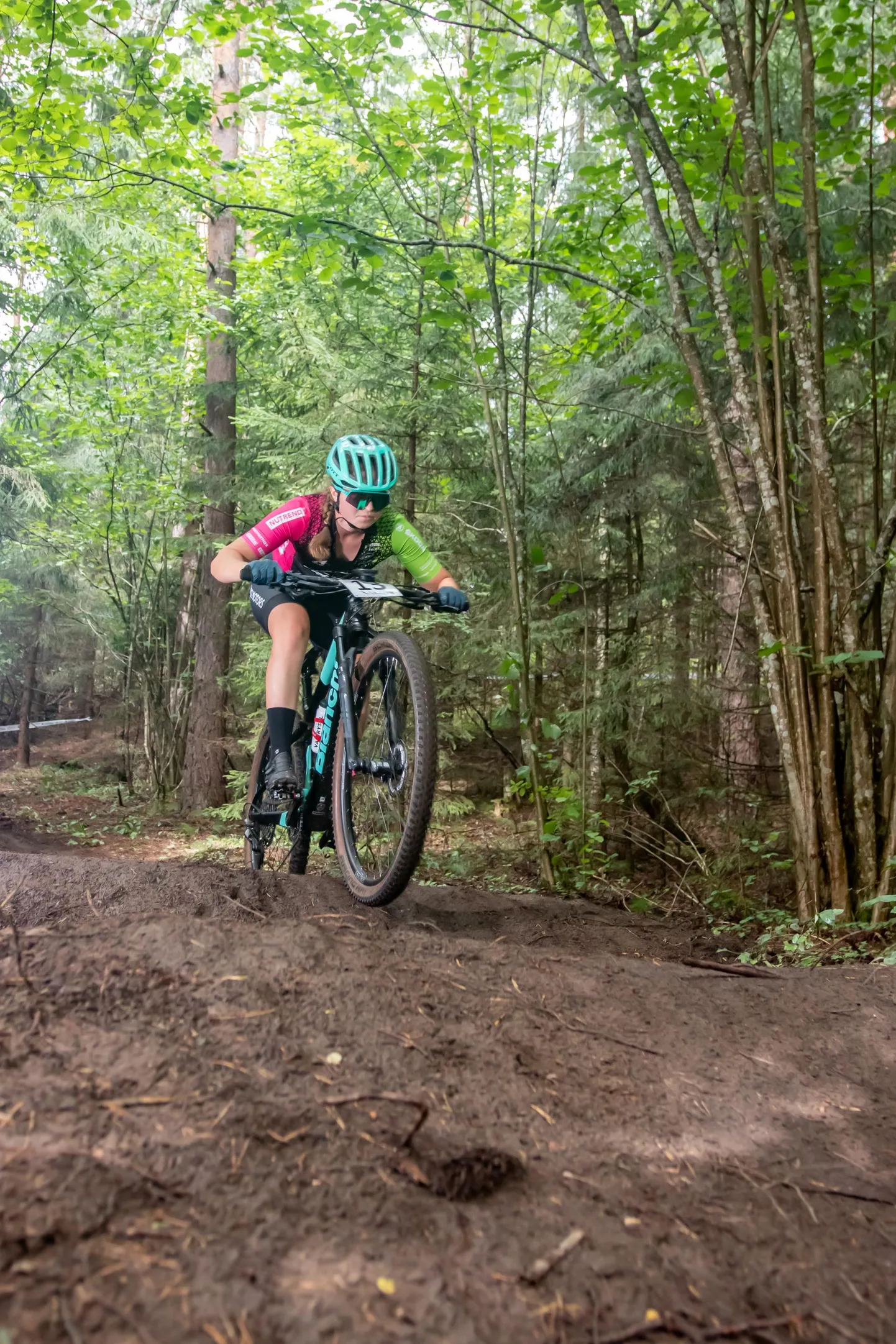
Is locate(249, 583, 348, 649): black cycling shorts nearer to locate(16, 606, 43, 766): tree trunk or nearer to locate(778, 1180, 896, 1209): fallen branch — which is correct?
locate(778, 1180, 896, 1209): fallen branch

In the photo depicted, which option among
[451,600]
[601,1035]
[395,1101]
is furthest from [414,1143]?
[451,600]

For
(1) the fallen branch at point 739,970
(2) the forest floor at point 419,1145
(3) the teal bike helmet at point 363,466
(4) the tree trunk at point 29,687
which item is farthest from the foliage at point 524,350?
(4) the tree trunk at point 29,687

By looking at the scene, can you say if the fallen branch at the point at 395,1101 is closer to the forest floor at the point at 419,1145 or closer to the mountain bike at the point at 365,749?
the forest floor at the point at 419,1145

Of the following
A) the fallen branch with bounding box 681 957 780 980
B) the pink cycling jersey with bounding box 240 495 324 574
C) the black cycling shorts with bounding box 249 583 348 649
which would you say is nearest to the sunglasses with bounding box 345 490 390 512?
the pink cycling jersey with bounding box 240 495 324 574

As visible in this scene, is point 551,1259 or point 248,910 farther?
point 248,910

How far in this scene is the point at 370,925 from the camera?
3.13m

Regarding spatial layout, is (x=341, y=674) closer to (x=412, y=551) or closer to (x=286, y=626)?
(x=286, y=626)

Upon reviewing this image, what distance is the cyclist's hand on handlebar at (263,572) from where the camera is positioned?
372cm

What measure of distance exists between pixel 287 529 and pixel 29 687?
18.9 metres

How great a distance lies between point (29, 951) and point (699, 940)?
3699mm

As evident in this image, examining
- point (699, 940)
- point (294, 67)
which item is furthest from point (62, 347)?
point (699, 940)

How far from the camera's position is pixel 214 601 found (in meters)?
11.9

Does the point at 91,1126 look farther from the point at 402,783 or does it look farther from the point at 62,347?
the point at 62,347

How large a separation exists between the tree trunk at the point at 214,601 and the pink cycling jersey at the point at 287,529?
Answer: 24.9 ft
